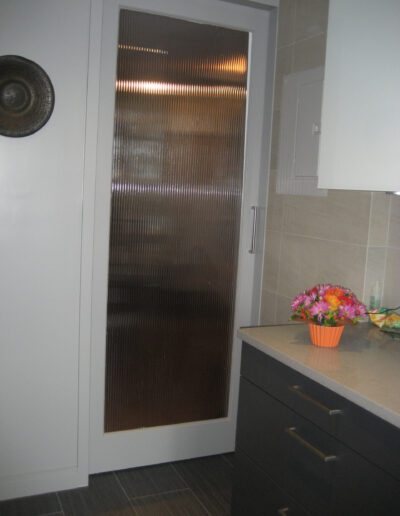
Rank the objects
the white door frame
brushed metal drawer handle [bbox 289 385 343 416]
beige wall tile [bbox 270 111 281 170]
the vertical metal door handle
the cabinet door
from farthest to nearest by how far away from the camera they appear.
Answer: the vertical metal door handle
beige wall tile [bbox 270 111 281 170]
the white door frame
brushed metal drawer handle [bbox 289 385 343 416]
the cabinet door

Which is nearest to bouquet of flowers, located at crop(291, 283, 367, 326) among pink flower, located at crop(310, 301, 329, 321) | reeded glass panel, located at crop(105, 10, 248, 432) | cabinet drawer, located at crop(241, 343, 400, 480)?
pink flower, located at crop(310, 301, 329, 321)

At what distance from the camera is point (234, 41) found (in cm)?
283

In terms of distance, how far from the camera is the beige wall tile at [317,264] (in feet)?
7.54

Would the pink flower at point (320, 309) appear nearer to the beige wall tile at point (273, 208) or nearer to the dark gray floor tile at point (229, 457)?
the beige wall tile at point (273, 208)

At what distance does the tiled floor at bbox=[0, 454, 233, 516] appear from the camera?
2.51 meters

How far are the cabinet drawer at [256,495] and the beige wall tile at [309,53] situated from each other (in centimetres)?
→ 162

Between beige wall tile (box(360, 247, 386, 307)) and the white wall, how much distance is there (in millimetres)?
1213

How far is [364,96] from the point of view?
174 centimetres

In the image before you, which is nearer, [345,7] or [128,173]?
[345,7]

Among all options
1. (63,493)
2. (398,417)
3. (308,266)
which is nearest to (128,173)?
(308,266)

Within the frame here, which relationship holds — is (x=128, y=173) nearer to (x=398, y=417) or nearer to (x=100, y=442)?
(x=100, y=442)

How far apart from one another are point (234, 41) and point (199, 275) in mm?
1133

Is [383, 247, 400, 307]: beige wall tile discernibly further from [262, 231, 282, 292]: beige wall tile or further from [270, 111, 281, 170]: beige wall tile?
[270, 111, 281, 170]: beige wall tile

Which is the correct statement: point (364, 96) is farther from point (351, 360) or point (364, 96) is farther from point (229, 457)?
point (229, 457)
